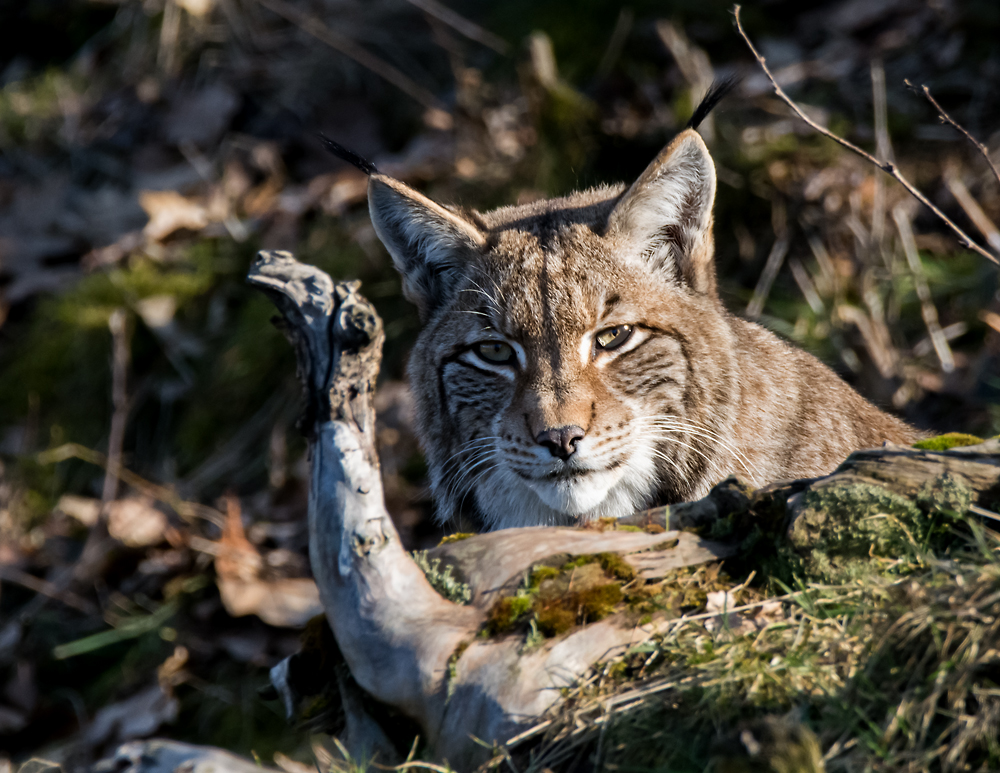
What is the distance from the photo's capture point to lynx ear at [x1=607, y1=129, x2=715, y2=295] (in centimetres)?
358

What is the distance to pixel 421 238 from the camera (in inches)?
158

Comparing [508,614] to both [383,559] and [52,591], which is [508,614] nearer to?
[383,559]

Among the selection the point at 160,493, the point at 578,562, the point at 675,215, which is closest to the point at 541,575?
the point at 578,562

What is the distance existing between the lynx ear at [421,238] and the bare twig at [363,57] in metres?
4.22

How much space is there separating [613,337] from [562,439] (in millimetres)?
597

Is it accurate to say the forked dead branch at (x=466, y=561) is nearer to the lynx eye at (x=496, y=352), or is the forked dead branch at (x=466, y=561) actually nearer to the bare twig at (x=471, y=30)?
the lynx eye at (x=496, y=352)

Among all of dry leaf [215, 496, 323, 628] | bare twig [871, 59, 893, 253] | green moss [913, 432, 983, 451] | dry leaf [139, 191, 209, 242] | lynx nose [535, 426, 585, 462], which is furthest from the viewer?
dry leaf [139, 191, 209, 242]

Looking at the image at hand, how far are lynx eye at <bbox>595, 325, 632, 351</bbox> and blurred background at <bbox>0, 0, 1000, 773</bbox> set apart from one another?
1.51m

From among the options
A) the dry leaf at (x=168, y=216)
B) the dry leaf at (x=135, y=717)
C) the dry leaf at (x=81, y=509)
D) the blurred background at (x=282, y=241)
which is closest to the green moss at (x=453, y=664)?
the blurred background at (x=282, y=241)

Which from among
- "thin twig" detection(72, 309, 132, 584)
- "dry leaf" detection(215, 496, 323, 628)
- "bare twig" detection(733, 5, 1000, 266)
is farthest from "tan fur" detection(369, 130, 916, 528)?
"thin twig" detection(72, 309, 132, 584)

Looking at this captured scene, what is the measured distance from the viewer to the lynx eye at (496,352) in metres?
3.64

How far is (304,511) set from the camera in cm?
626

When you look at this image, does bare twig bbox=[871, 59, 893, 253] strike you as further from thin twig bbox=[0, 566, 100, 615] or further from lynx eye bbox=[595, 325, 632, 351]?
thin twig bbox=[0, 566, 100, 615]

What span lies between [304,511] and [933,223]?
4.90 meters
